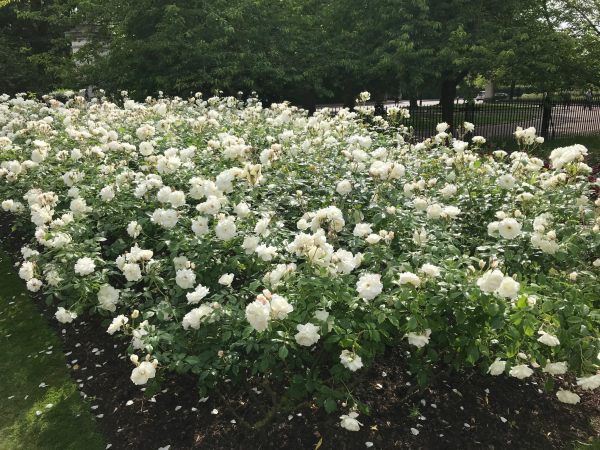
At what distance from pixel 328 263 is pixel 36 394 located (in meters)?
2.54

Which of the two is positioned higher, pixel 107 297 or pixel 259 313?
pixel 259 313

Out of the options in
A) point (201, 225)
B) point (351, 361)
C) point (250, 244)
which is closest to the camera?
point (351, 361)

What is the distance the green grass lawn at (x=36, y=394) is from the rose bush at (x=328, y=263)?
0.68m

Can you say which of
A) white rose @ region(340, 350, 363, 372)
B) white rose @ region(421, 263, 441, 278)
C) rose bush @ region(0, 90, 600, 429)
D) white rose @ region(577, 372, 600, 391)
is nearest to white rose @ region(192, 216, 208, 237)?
rose bush @ region(0, 90, 600, 429)

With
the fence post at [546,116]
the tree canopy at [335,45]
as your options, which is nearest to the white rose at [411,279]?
the tree canopy at [335,45]

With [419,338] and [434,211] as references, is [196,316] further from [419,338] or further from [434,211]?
[434,211]

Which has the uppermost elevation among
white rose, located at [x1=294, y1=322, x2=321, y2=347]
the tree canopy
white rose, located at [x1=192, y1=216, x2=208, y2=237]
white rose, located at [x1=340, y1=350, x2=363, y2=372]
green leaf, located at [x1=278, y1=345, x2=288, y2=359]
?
the tree canopy

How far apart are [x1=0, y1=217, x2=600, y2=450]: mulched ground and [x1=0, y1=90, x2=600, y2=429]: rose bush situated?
0.18m

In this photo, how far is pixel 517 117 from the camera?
1628 cm

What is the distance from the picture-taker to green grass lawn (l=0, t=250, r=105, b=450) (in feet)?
10.5

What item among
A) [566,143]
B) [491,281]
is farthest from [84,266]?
[566,143]

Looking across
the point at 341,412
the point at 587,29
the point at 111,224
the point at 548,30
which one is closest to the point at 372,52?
the point at 548,30

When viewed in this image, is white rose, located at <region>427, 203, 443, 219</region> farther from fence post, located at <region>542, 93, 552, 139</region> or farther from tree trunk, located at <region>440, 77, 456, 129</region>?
fence post, located at <region>542, 93, 552, 139</region>

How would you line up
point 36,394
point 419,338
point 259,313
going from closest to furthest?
1. point 259,313
2. point 419,338
3. point 36,394
